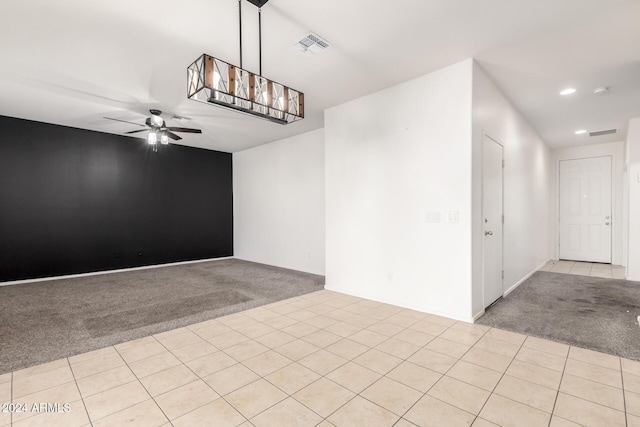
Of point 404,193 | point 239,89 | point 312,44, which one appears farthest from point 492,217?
point 239,89

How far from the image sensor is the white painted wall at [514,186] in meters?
3.49

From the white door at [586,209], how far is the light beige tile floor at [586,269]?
346mm

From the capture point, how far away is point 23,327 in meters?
3.39

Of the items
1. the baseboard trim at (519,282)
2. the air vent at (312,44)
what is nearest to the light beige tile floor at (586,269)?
the baseboard trim at (519,282)

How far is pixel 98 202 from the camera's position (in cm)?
623

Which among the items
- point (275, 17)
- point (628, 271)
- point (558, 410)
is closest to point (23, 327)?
point (275, 17)

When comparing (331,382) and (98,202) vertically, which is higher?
(98,202)

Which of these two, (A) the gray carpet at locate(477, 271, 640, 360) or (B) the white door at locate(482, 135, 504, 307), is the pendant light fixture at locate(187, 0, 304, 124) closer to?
(B) the white door at locate(482, 135, 504, 307)

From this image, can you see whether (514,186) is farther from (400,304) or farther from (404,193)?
(400,304)

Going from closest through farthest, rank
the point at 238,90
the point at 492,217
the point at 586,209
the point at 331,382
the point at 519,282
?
the point at 331,382
the point at 238,90
the point at 492,217
the point at 519,282
the point at 586,209

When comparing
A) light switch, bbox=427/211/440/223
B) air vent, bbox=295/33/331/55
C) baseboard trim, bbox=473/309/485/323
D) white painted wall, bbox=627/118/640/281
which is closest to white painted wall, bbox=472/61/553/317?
baseboard trim, bbox=473/309/485/323

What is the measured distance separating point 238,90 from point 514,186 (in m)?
4.38

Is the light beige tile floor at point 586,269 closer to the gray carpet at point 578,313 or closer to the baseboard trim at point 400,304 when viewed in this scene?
the gray carpet at point 578,313

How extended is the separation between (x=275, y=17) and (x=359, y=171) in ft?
7.73
